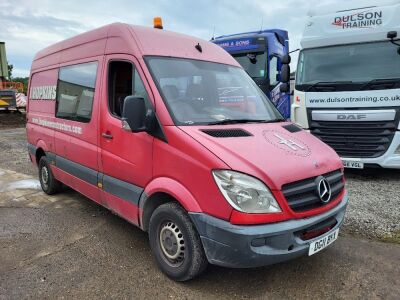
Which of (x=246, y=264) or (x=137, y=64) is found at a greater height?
(x=137, y=64)

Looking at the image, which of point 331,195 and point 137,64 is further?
point 137,64

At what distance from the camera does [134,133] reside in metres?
3.72

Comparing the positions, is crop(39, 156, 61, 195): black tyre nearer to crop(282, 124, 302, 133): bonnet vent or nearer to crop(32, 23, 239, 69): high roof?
crop(32, 23, 239, 69): high roof

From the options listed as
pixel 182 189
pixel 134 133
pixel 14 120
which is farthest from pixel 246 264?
pixel 14 120

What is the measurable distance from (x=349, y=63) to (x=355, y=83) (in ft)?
1.58

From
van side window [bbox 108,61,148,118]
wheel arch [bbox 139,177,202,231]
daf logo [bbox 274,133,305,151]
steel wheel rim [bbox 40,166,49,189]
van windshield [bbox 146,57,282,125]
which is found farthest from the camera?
steel wheel rim [bbox 40,166,49,189]

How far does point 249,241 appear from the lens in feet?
9.43

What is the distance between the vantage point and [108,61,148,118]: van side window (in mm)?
3922

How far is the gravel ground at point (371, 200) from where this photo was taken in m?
4.61

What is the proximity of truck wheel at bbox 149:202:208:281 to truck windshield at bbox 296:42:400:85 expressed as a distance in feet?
16.2

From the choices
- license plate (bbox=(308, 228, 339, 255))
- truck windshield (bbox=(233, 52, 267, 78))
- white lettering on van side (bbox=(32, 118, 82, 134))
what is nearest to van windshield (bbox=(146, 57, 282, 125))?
license plate (bbox=(308, 228, 339, 255))

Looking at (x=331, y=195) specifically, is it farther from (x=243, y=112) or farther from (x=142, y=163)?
(x=142, y=163)

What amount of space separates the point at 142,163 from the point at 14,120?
1791 cm

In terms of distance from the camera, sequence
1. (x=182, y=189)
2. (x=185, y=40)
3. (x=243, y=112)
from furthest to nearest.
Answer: (x=185, y=40) → (x=243, y=112) → (x=182, y=189)
